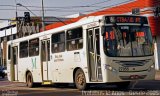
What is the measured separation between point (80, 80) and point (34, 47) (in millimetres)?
5854

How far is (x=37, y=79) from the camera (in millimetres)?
23125

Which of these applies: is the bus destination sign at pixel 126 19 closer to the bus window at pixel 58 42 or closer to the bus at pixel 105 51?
the bus at pixel 105 51

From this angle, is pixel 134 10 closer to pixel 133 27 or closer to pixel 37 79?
pixel 37 79

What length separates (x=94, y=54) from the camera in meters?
17.2

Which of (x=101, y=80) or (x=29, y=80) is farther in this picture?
(x=29, y=80)

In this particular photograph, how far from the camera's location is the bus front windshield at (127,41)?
1659cm

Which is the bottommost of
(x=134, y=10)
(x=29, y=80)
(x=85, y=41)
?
A: (x=29, y=80)

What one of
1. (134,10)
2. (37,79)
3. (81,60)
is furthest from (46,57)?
(134,10)

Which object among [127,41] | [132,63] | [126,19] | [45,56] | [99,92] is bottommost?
[99,92]

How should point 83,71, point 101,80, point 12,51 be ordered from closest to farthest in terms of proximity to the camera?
point 101,80 → point 83,71 → point 12,51

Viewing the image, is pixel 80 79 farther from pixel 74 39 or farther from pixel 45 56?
pixel 45 56

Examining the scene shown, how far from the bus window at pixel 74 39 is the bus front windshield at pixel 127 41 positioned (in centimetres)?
182

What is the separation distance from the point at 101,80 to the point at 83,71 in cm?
148

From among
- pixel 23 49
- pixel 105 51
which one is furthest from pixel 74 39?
pixel 23 49
